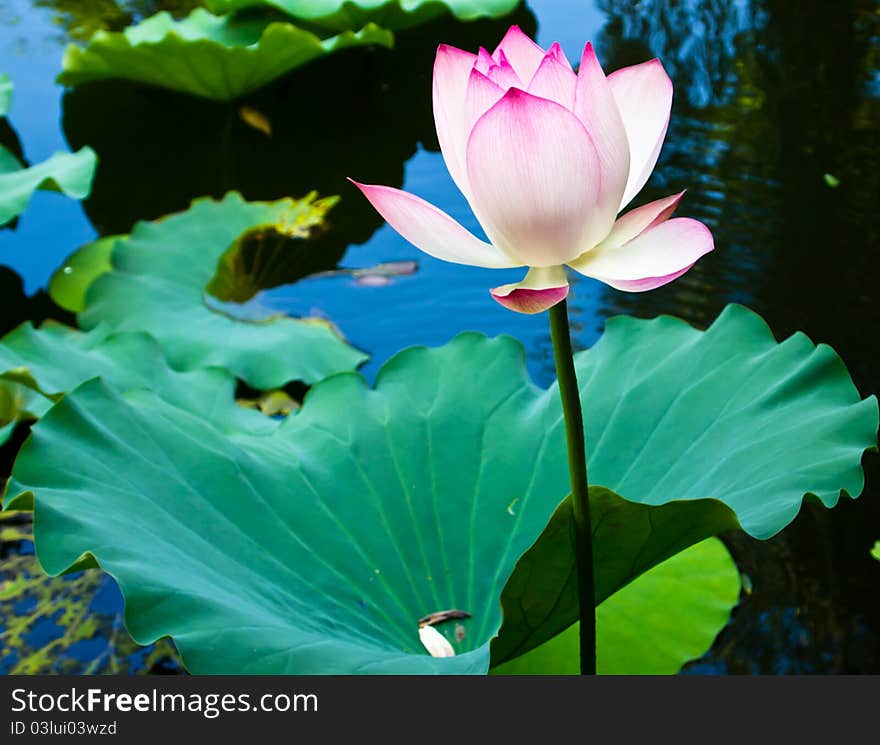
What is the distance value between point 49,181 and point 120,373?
68 cm

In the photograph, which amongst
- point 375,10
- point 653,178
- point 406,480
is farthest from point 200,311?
point 375,10

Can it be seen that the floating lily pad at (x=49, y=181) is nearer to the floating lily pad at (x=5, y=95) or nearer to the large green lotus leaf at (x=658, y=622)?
the floating lily pad at (x=5, y=95)

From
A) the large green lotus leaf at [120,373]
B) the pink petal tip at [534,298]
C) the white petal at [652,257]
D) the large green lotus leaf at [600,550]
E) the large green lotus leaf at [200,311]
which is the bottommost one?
the large green lotus leaf at [600,550]

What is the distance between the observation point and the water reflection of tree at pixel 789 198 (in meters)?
1.29

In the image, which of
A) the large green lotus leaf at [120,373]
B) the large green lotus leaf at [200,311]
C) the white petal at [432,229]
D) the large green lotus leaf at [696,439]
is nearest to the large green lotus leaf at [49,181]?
the large green lotus leaf at [200,311]

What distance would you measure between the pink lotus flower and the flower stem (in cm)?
3

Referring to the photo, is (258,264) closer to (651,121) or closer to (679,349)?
(679,349)

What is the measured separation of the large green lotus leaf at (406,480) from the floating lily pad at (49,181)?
3.02ft

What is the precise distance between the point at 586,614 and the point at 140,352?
883 millimetres

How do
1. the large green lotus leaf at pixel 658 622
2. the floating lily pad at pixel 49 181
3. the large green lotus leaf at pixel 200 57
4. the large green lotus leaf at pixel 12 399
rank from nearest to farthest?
1. the large green lotus leaf at pixel 658 622
2. the large green lotus leaf at pixel 12 399
3. the floating lily pad at pixel 49 181
4. the large green lotus leaf at pixel 200 57

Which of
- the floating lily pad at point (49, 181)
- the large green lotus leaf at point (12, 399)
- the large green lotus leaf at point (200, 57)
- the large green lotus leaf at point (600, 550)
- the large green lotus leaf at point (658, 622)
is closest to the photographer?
the large green lotus leaf at point (600, 550)

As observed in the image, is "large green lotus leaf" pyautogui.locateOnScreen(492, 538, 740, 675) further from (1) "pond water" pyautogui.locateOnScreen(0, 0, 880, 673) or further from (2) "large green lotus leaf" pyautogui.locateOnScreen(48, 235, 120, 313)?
(2) "large green lotus leaf" pyautogui.locateOnScreen(48, 235, 120, 313)

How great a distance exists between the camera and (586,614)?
0.73 m

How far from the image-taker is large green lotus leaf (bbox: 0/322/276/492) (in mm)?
1307
